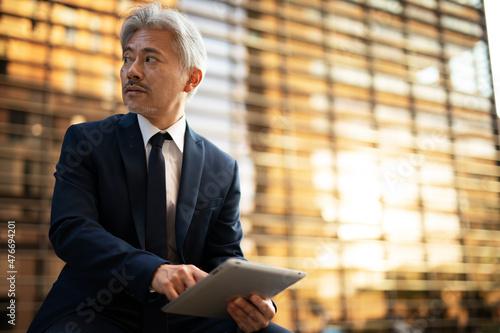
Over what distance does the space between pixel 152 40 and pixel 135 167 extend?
1.36ft

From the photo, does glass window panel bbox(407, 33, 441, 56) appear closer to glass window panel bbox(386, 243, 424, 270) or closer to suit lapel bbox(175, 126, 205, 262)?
glass window panel bbox(386, 243, 424, 270)

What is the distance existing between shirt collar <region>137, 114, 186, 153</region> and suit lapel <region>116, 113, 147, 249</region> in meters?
0.02

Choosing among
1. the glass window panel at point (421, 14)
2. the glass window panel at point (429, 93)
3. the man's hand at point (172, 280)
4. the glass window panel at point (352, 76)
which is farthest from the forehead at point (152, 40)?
the glass window panel at point (421, 14)

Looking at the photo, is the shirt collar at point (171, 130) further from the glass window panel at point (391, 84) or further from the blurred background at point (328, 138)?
the glass window panel at point (391, 84)

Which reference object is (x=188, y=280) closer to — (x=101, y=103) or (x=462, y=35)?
(x=101, y=103)

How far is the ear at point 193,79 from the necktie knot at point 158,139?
0.87 ft

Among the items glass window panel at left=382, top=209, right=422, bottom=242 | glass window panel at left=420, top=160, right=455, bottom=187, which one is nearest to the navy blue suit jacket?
glass window panel at left=382, top=209, right=422, bottom=242

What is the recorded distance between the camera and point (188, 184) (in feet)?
4.27

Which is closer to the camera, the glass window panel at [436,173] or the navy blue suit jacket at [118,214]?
the navy blue suit jacket at [118,214]

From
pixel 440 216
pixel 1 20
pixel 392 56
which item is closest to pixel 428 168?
pixel 440 216

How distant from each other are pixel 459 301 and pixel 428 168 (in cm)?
284

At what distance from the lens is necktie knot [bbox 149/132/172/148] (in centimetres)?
131

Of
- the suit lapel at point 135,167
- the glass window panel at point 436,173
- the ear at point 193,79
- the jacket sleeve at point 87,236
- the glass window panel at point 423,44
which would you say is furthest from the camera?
the glass window panel at point 423,44

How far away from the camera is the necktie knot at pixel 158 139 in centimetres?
131
